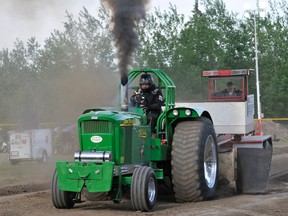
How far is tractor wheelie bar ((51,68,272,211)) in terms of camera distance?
7.81m

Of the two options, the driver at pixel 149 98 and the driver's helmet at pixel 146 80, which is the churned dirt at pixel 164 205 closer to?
the driver at pixel 149 98

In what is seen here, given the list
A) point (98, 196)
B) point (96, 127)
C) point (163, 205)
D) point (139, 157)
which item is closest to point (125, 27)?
point (96, 127)

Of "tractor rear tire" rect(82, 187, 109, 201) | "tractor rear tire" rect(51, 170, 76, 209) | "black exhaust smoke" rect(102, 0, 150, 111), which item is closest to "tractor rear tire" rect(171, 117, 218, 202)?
"black exhaust smoke" rect(102, 0, 150, 111)

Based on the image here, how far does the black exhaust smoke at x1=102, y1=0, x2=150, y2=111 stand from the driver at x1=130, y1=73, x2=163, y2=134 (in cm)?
46

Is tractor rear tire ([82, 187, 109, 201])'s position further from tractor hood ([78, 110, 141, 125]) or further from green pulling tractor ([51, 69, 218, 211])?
tractor hood ([78, 110, 141, 125])

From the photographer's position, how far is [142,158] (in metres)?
8.62

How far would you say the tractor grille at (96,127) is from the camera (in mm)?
8102

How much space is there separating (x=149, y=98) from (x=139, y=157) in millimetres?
1150

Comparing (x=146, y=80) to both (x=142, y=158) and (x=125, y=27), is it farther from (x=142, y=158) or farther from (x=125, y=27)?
(x=142, y=158)

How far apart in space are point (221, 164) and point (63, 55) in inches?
611

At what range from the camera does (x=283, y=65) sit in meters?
→ 34.8

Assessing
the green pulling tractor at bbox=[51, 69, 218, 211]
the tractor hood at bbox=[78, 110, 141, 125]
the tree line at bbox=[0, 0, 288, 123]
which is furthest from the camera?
the tree line at bbox=[0, 0, 288, 123]

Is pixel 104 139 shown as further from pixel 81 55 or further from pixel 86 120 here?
pixel 81 55

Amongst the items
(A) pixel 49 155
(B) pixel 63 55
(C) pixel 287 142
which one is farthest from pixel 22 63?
(C) pixel 287 142
